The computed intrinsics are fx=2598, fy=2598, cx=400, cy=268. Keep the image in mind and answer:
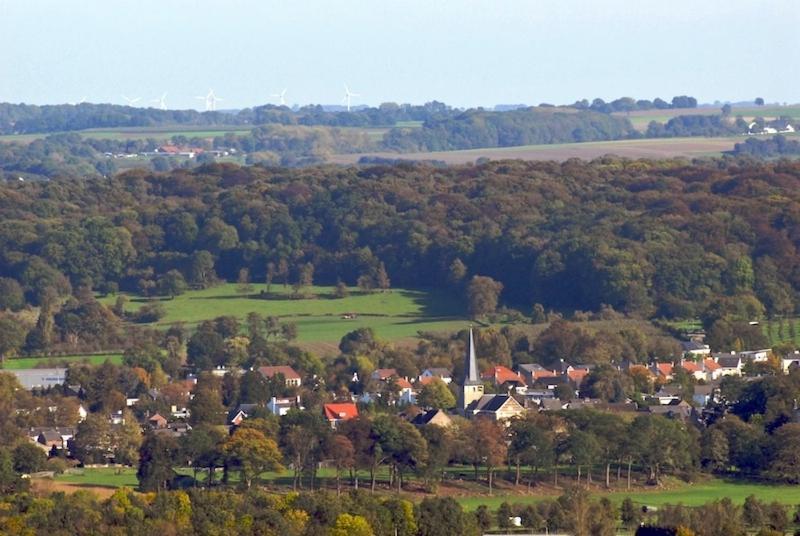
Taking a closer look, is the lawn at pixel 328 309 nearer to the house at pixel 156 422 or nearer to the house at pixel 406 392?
the house at pixel 406 392

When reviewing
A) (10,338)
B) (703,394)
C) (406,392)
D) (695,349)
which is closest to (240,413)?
(406,392)

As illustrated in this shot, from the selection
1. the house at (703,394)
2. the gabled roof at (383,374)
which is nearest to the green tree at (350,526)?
the house at (703,394)

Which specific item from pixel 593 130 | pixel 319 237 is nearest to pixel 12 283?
pixel 319 237

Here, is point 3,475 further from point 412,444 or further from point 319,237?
point 319,237

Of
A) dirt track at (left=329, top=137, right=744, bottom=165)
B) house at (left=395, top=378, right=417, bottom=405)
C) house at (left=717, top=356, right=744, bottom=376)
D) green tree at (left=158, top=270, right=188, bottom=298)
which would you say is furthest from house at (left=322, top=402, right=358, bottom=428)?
dirt track at (left=329, top=137, right=744, bottom=165)

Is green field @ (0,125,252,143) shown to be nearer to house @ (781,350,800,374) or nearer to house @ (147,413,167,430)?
house @ (781,350,800,374)
